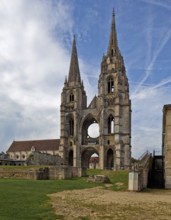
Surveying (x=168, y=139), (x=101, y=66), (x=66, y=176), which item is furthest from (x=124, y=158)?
(x=168, y=139)

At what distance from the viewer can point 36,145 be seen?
10644 centimetres

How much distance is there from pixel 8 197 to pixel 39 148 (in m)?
90.8

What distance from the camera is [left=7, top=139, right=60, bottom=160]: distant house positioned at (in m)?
102

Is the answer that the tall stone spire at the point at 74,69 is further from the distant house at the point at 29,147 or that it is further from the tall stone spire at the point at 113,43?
the distant house at the point at 29,147

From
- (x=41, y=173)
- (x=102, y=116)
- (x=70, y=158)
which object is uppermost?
(x=102, y=116)

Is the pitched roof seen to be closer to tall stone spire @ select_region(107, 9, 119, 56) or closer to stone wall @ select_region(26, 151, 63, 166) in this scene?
stone wall @ select_region(26, 151, 63, 166)

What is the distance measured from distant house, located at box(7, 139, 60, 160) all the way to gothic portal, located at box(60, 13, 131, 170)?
22.5 m

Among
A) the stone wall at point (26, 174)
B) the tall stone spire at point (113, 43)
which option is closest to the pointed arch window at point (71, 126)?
the tall stone spire at point (113, 43)

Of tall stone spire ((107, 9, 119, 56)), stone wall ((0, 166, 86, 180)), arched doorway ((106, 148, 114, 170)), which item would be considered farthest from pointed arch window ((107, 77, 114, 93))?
stone wall ((0, 166, 86, 180))

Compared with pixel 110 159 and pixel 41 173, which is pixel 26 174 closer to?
pixel 41 173

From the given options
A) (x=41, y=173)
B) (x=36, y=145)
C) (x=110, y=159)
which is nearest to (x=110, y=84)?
(x=110, y=159)

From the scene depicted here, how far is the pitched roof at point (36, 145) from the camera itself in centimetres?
10205

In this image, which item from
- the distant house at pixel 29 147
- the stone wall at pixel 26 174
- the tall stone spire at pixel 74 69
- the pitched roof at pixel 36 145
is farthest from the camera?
the pitched roof at pixel 36 145

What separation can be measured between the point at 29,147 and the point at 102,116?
41817mm
